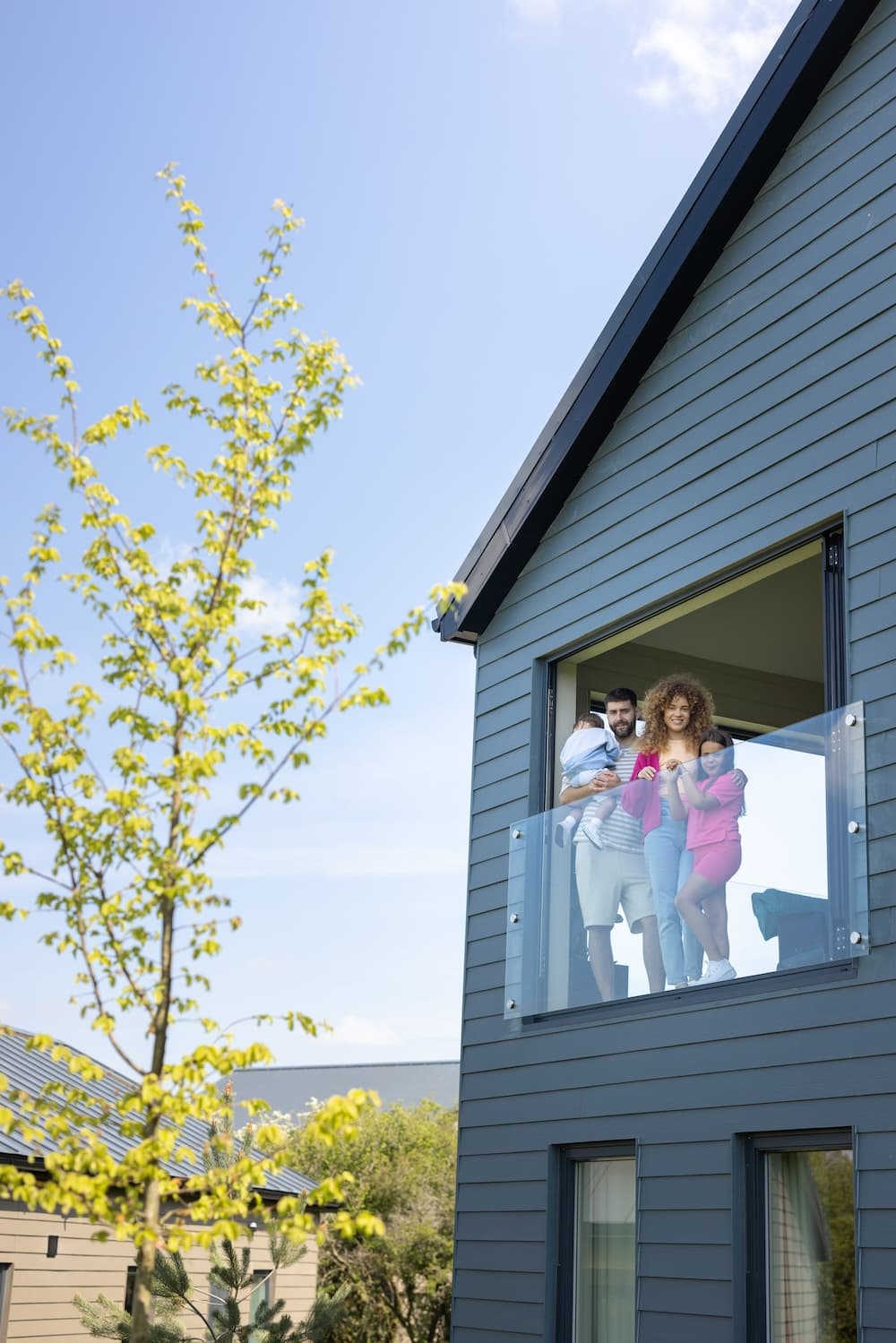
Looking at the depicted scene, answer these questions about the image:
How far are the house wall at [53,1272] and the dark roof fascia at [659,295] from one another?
762 centimetres

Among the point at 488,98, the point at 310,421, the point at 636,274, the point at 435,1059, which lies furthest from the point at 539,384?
the point at 435,1059

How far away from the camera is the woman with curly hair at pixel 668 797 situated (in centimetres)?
711

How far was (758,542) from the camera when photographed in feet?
23.7

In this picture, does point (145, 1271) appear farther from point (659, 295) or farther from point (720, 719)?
point (659, 295)

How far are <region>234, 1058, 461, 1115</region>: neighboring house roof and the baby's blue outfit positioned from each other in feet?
68.7

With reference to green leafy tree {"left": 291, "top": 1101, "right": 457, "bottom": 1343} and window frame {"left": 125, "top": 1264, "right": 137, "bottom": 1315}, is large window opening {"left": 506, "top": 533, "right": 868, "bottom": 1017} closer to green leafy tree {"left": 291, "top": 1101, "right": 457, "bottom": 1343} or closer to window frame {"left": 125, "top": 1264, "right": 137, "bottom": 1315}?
window frame {"left": 125, "top": 1264, "right": 137, "bottom": 1315}

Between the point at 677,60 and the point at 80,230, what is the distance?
541cm

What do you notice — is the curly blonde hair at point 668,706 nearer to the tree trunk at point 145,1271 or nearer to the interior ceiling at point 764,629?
the interior ceiling at point 764,629

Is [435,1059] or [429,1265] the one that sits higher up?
[435,1059]

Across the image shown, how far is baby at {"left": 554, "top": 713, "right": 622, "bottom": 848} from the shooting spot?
793 centimetres

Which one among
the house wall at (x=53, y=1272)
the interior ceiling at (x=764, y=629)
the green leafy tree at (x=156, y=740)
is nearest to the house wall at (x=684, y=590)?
the interior ceiling at (x=764, y=629)

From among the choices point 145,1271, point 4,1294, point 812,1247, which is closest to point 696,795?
point 812,1247

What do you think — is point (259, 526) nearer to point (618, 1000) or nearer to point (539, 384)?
point (618, 1000)

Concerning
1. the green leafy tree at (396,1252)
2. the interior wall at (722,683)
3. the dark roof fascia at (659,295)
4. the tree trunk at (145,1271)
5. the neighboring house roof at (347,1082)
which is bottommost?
the green leafy tree at (396,1252)
